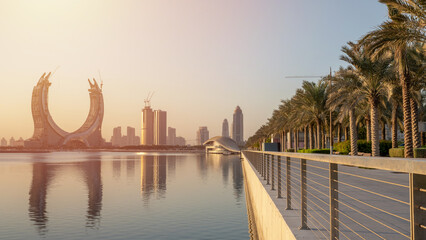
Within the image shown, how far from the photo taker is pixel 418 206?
2293 mm

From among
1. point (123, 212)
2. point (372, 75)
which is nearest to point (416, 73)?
point (372, 75)

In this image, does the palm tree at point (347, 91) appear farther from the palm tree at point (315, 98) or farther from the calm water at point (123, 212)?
the calm water at point (123, 212)

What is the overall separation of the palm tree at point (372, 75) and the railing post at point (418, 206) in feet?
89.1

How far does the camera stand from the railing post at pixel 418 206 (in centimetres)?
226

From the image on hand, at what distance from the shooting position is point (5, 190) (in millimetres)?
35000

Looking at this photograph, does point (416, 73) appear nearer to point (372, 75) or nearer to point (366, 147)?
point (372, 75)

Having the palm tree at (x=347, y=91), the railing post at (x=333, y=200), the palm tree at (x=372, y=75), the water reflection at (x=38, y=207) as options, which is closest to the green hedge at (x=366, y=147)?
the palm tree at (x=347, y=91)

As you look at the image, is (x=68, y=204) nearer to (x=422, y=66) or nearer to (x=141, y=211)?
(x=141, y=211)

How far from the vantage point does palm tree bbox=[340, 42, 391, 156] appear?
28.1m

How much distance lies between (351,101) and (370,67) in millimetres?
4694

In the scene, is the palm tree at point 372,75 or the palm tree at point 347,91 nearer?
the palm tree at point 372,75

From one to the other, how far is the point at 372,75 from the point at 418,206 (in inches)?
1114

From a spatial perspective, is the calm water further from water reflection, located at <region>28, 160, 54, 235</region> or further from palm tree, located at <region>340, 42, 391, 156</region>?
palm tree, located at <region>340, 42, 391, 156</region>

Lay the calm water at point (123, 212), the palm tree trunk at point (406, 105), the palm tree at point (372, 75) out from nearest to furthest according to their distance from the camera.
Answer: the calm water at point (123, 212) → the palm tree trunk at point (406, 105) → the palm tree at point (372, 75)
